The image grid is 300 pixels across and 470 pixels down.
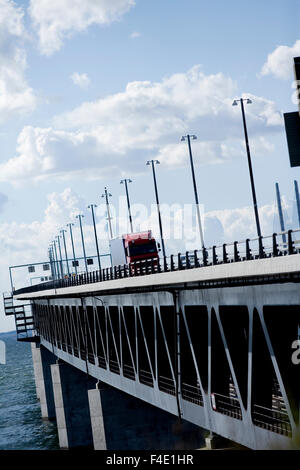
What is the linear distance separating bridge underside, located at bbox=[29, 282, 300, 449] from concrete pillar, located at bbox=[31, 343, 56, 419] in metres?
45.6

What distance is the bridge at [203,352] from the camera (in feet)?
82.3

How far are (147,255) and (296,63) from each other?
47.5 meters

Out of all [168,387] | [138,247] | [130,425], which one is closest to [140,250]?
[138,247]

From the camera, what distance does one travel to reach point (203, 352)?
33625mm

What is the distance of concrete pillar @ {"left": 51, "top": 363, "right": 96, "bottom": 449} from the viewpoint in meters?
73.4

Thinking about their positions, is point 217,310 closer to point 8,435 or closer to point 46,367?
point 8,435

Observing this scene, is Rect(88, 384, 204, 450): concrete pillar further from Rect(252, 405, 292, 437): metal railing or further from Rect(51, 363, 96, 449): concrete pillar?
Rect(252, 405, 292, 437): metal railing

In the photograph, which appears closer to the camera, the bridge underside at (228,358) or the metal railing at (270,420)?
the bridge underside at (228,358)

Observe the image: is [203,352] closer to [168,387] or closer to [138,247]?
[168,387]

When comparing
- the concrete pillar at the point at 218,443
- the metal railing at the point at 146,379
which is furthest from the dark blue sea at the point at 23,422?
the concrete pillar at the point at 218,443

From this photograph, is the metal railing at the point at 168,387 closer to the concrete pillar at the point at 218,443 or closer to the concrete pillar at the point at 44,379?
the concrete pillar at the point at 218,443

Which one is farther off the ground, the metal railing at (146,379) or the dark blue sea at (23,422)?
the metal railing at (146,379)

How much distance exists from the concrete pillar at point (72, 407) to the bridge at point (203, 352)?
674 cm

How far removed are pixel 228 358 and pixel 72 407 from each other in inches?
1921
